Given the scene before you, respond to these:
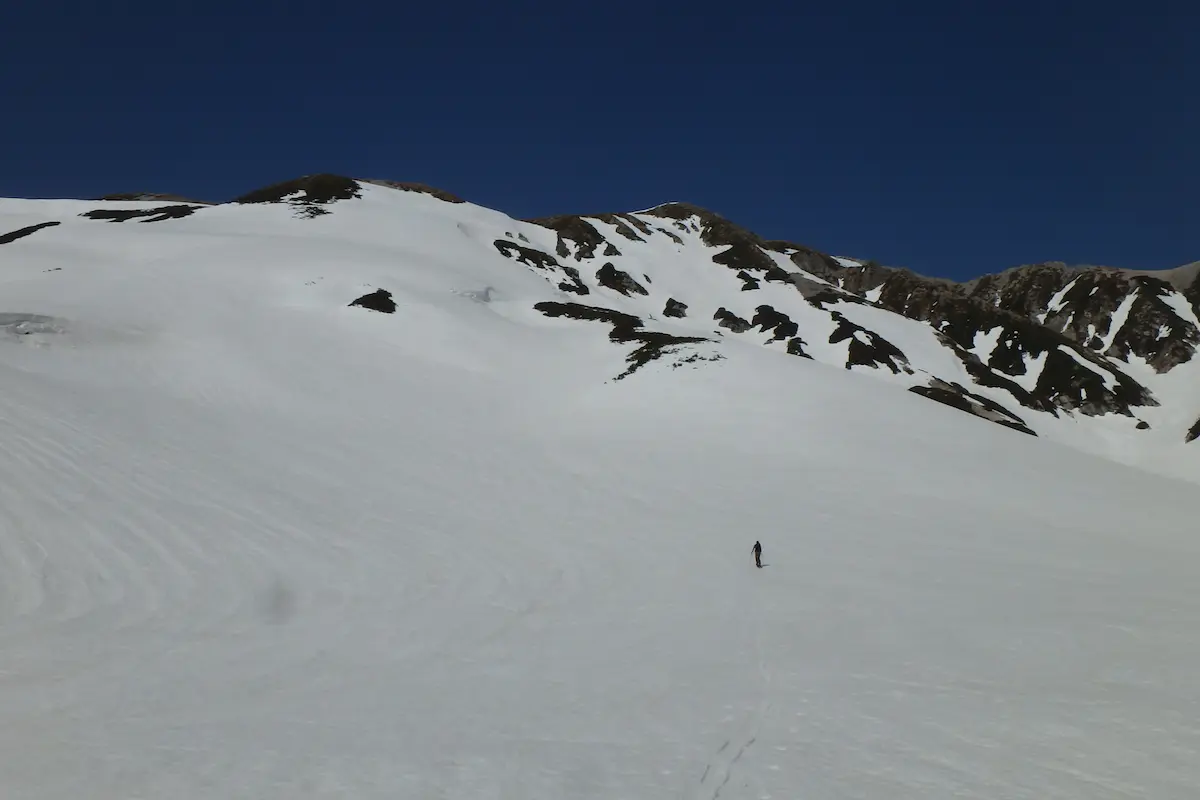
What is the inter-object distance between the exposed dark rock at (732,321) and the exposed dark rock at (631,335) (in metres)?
44.3

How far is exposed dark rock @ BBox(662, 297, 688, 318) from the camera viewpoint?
3816 inches

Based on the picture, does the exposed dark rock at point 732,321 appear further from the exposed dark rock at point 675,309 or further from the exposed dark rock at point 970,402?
the exposed dark rock at point 970,402

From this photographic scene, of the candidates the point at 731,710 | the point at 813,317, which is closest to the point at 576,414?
the point at 731,710

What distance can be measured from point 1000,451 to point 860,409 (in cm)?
632

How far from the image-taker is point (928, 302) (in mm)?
123438

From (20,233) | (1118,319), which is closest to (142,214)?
(20,233)

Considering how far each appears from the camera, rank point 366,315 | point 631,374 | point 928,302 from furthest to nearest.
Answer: point 928,302 < point 366,315 < point 631,374

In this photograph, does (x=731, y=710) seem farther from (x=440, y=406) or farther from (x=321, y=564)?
(x=440, y=406)

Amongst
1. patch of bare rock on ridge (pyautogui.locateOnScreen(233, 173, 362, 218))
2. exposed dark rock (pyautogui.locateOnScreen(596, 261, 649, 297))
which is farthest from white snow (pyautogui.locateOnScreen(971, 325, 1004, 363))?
patch of bare rock on ridge (pyautogui.locateOnScreen(233, 173, 362, 218))

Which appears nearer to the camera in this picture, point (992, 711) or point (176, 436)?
point (992, 711)

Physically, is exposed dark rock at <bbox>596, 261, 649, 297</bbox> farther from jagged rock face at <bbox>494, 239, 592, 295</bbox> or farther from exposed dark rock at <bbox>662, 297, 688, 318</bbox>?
jagged rock face at <bbox>494, 239, 592, 295</bbox>

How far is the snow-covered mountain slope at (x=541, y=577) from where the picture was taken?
8.36 m

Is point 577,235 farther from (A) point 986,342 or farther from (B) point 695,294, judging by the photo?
(A) point 986,342

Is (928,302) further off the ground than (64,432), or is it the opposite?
(928,302)
